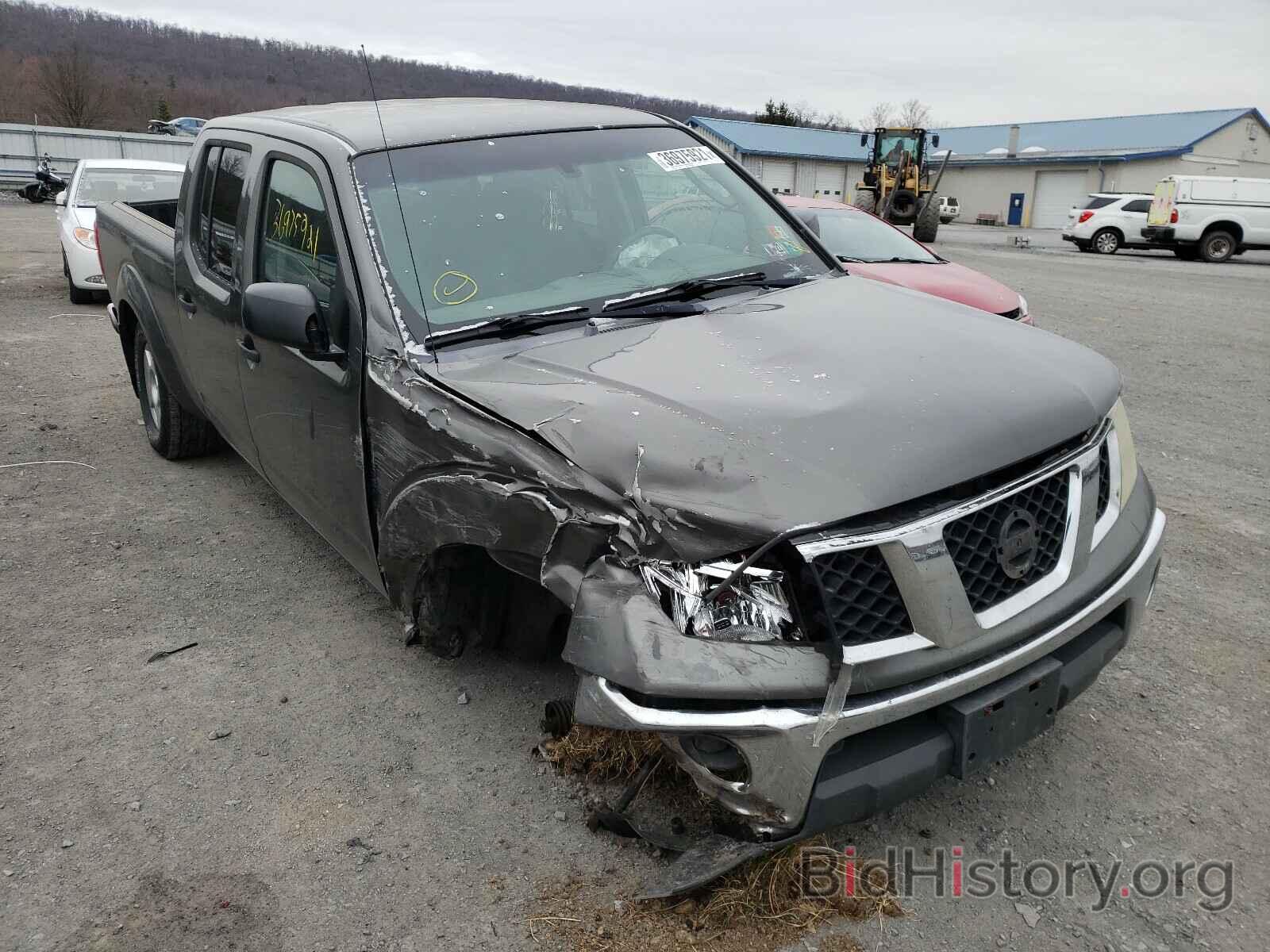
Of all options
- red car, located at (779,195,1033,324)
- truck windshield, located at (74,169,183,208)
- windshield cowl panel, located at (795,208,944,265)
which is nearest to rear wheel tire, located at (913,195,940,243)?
red car, located at (779,195,1033,324)

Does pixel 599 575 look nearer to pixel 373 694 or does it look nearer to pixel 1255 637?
pixel 373 694

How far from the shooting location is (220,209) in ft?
13.8

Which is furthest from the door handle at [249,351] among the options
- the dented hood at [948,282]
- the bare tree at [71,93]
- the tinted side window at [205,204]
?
the bare tree at [71,93]

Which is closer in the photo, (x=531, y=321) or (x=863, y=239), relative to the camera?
(x=531, y=321)

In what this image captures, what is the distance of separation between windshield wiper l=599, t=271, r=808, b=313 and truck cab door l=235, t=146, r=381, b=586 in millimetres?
801

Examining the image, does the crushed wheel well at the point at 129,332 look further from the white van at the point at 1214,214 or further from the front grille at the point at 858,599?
the white van at the point at 1214,214

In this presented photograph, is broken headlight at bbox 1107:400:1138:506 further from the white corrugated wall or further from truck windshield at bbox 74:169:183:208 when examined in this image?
the white corrugated wall

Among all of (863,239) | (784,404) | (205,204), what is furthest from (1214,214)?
(784,404)

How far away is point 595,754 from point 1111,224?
87.9 feet

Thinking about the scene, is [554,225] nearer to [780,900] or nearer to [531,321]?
[531,321]

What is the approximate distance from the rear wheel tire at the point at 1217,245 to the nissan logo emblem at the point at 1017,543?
24.8 metres

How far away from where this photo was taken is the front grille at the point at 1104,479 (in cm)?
261

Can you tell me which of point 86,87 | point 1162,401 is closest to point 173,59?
point 86,87

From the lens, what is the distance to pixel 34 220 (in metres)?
23.5
